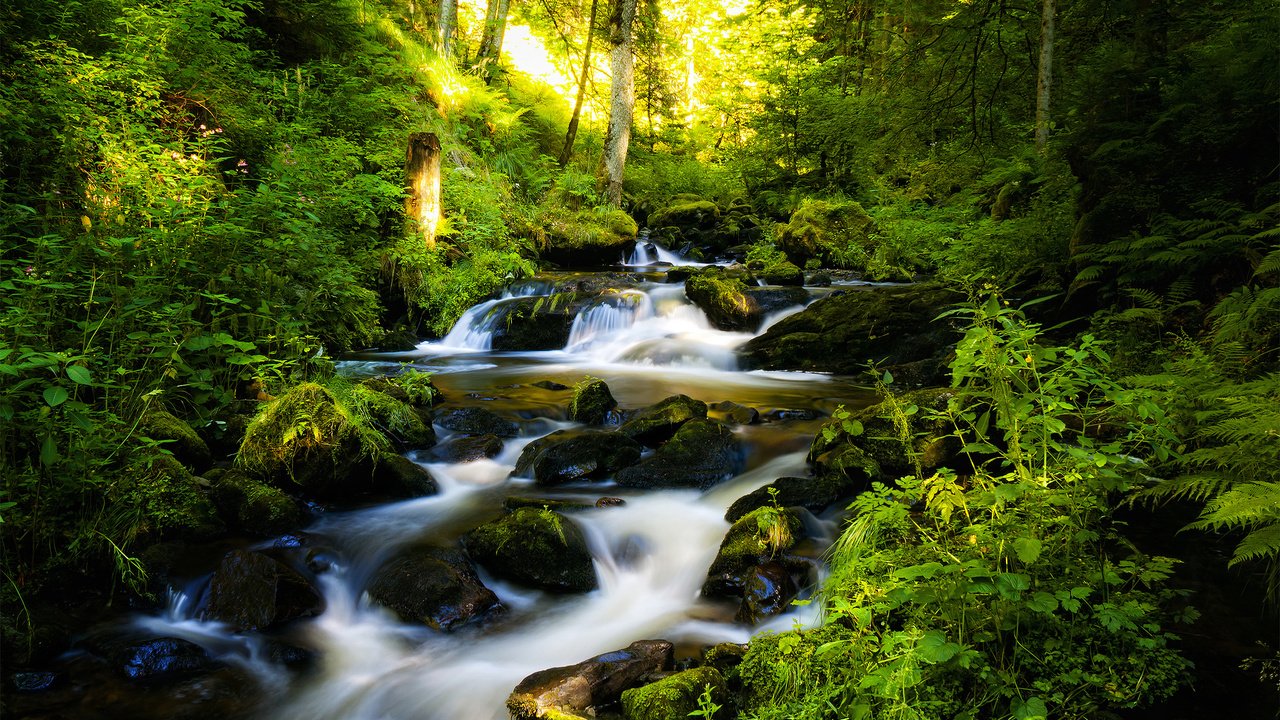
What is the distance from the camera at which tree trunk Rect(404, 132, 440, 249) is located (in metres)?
10.8

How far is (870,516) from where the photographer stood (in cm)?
328

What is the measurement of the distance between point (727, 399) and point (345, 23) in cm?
1117

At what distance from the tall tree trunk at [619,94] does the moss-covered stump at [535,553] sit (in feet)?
41.7

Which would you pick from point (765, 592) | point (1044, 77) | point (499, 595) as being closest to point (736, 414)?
point (765, 592)

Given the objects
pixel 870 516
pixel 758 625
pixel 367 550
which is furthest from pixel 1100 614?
pixel 367 550

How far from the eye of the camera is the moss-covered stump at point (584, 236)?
14.3m

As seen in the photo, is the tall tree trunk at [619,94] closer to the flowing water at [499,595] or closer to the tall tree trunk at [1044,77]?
the tall tree trunk at [1044,77]

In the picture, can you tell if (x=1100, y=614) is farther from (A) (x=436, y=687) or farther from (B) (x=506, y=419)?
(B) (x=506, y=419)

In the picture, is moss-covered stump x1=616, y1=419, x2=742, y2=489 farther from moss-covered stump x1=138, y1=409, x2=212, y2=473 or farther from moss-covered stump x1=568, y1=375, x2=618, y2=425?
moss-covered stump x1=138, y1=409, x2=212, y2=473

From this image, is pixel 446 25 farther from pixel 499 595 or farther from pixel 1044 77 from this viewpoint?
pixel 499 595

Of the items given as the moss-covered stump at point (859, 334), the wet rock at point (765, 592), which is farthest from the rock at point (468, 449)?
the moss-covered stump at point (859, 334)

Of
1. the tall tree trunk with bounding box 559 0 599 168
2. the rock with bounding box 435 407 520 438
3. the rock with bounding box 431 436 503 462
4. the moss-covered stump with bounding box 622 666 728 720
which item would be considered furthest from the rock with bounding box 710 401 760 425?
the tall tree trunk with bounding box 559 0 599 168

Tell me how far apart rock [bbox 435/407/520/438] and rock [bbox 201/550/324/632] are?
265 cm

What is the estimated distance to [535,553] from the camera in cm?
431
